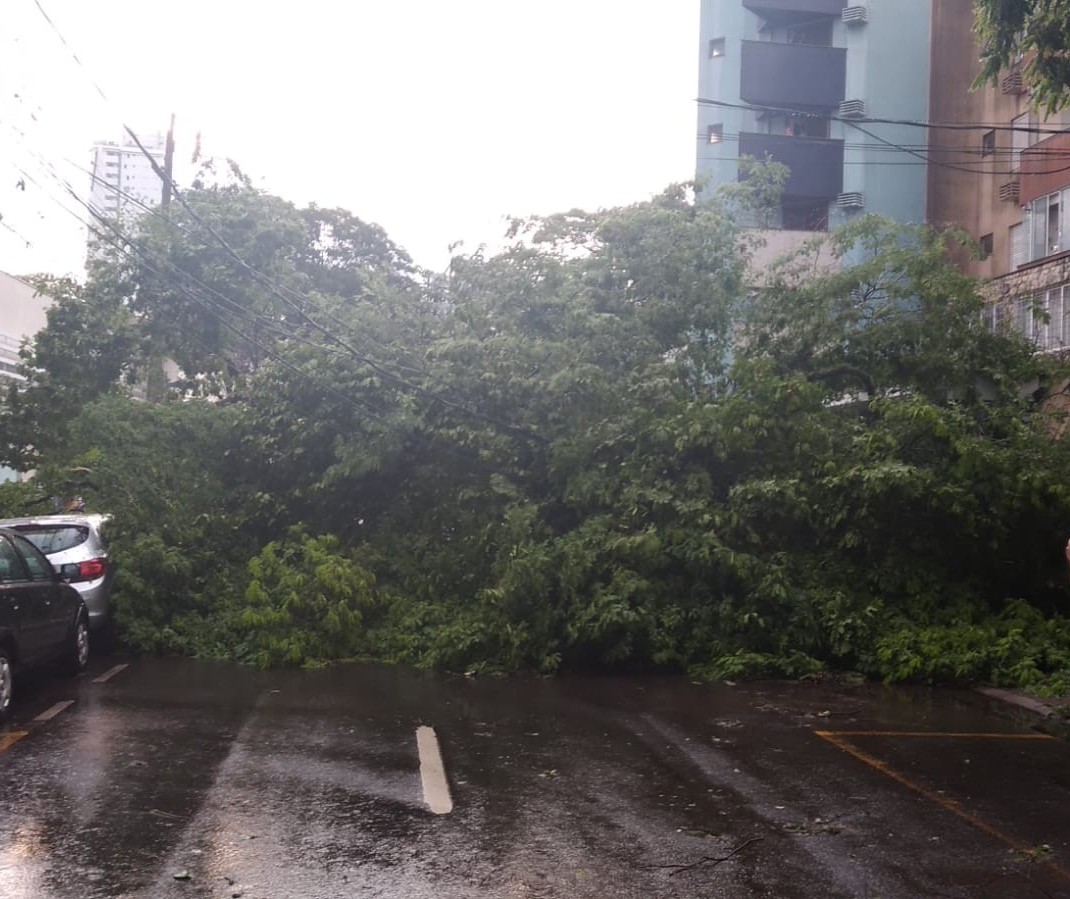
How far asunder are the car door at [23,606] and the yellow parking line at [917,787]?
677cm

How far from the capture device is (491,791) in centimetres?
740

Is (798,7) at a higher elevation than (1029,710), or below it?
higher

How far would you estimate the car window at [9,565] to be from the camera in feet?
33.6

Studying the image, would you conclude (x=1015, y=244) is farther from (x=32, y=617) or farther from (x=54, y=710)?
(x=54, y=710)

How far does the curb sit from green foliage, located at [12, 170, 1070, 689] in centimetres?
55

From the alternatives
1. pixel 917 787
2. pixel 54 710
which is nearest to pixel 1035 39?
pixel 917 787

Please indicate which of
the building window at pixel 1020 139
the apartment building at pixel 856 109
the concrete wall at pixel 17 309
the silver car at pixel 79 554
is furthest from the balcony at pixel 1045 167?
the concrete wall at pixel 17 309

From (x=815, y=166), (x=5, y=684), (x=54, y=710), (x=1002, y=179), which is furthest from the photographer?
(x=815, y=166)

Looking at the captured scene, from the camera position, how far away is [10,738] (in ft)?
28.9

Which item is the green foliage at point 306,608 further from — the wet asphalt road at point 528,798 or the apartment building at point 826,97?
the apartment building at point 826,97

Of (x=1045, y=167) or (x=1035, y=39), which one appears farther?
(x=1045, y=167)

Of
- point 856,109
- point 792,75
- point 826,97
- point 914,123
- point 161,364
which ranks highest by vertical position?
point 792,75

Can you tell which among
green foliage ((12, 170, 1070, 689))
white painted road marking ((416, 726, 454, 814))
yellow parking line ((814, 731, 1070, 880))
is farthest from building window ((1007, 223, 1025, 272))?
white painted road marking ((416, 726, 454, 814))

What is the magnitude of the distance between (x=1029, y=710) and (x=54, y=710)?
345 inches
